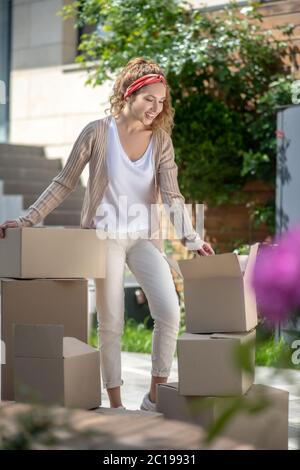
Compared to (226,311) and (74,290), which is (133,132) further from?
(226,311)

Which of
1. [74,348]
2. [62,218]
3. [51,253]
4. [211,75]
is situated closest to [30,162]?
[62,218]

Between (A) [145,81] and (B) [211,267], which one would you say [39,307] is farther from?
(A) [145,81]

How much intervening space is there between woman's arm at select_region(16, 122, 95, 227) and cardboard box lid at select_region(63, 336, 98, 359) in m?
0.53

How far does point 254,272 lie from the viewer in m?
1.13

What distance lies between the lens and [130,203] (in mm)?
3588

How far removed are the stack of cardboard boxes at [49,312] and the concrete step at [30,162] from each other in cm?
568

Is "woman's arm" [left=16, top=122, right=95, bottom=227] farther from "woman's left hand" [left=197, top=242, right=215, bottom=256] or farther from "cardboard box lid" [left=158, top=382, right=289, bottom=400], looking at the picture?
"cardboard box lid" [left=158, top=382, right=289, bottom=400]

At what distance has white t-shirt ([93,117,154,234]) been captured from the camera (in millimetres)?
3588

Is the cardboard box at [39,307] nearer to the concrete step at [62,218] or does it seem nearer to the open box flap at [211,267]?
the open box flap at [211,267]

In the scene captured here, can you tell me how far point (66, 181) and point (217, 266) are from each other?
83cm

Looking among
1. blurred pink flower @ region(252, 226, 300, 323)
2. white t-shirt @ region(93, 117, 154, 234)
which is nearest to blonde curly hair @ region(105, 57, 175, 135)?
white t-shirt @ region(93, 117, 154, 234)

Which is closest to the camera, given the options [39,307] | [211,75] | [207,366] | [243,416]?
[243,416]
